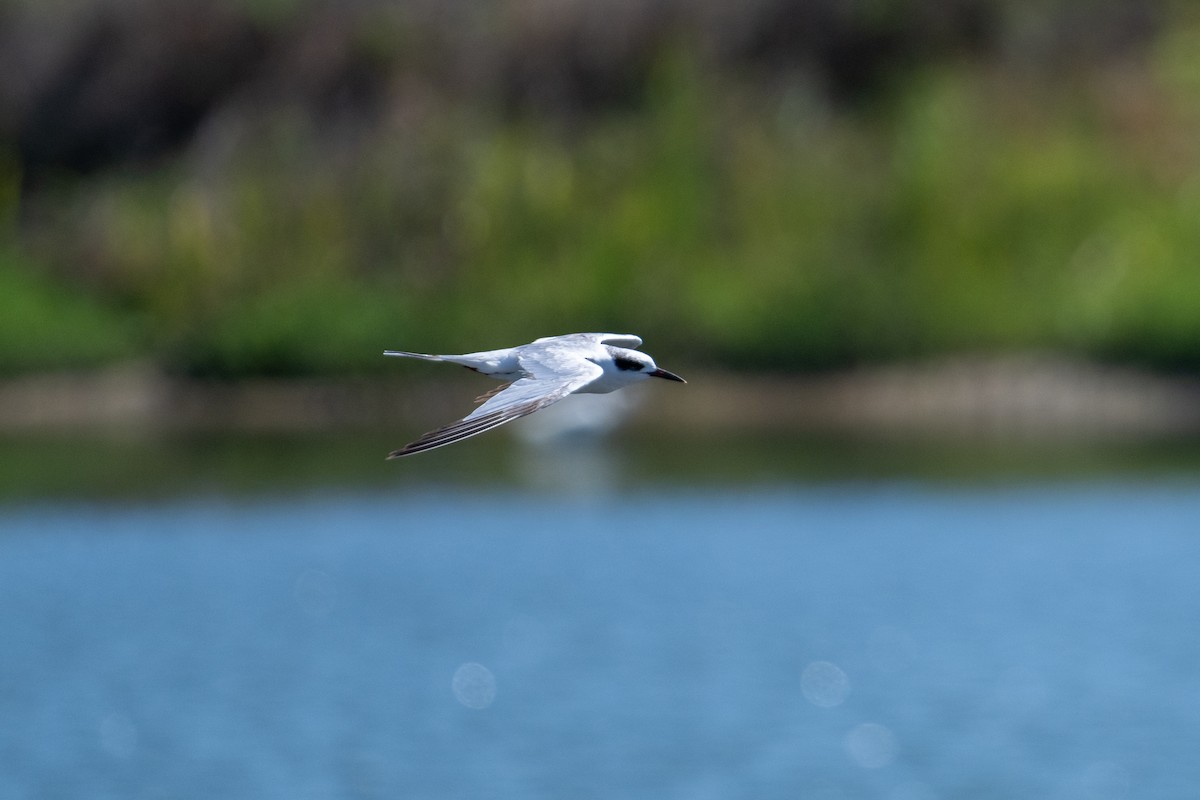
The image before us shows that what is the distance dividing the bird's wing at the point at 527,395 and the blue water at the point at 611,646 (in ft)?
27.2

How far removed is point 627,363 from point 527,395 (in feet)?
4.27

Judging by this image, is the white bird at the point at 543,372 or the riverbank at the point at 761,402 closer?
the white bird at the point at 543,372

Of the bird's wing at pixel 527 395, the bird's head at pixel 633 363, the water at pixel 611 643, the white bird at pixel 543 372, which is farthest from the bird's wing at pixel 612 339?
the water at pixel 611 643

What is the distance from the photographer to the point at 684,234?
5334 cm

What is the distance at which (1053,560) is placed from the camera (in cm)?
3114

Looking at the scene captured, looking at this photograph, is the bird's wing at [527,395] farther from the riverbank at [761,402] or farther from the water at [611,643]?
the riverbank at [761,402]

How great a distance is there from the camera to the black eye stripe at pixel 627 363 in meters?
11.5

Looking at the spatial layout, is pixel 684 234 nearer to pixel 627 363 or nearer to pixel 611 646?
pixel 611 646

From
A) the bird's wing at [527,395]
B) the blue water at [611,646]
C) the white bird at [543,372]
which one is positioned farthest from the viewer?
the blue water at [611,646]

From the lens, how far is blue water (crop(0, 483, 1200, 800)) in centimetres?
1964

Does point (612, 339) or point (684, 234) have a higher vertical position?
point (684, 234)

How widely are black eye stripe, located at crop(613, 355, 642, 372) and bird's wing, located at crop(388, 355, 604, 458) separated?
15.1 inches

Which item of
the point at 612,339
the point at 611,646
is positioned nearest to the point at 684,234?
the point at 611,646

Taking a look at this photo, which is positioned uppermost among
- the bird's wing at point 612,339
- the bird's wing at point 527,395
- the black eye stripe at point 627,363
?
the bird's wing at point 612,339
